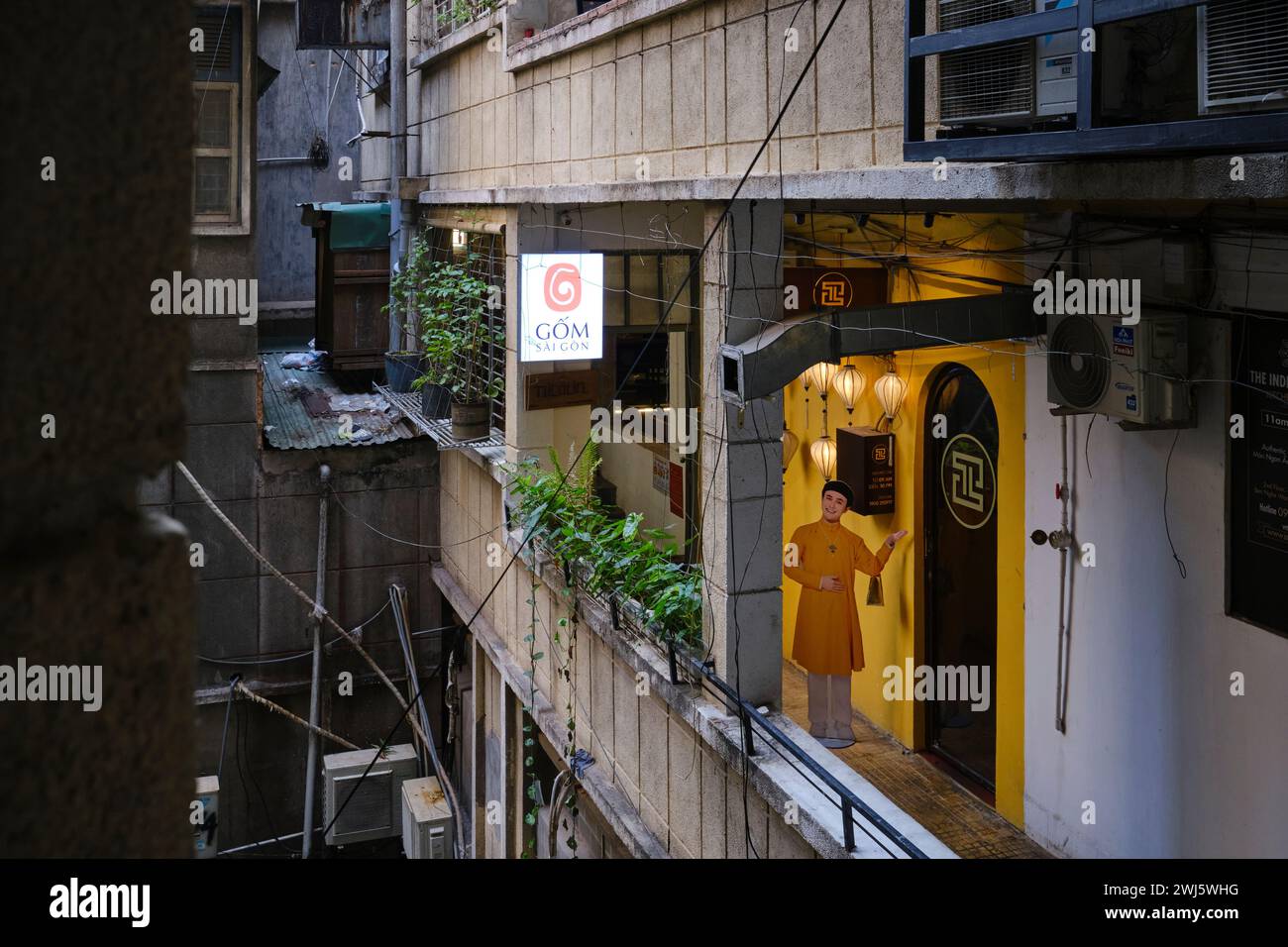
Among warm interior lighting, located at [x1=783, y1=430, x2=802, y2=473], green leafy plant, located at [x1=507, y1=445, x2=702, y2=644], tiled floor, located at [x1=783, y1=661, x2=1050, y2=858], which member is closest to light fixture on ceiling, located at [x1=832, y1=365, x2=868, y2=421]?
warm interior lighting, located at [x1=783, y1=430, x2=802, y2=473]

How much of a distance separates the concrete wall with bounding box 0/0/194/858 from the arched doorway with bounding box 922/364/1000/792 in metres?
9.21

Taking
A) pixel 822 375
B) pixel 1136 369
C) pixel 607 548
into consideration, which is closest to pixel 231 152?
pixel 822 375

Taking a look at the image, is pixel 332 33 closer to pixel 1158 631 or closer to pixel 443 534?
pixel 443 534

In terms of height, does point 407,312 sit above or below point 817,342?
above

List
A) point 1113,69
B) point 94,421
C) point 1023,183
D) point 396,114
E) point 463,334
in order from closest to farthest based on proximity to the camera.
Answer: point 94,421 < point 1113,69 < point 1023,183 < point 463,334 < point 396,114

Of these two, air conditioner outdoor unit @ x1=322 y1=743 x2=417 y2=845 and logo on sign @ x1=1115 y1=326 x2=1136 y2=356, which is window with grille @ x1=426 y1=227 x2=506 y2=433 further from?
logo on sign @ x1=1115 y1=326 x2=1136 y2=356

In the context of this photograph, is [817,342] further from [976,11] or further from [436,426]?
[436,426]

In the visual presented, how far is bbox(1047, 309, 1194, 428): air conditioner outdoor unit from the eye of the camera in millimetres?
7102

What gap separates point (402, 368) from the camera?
1770cm

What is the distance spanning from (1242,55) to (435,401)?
12.8 metres

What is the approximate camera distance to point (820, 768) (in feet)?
21.7

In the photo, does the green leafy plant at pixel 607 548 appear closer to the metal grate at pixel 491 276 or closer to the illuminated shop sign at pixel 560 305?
the illuminated shop sign at pixel 560 305

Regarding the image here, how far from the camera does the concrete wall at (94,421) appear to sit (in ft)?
4.23
